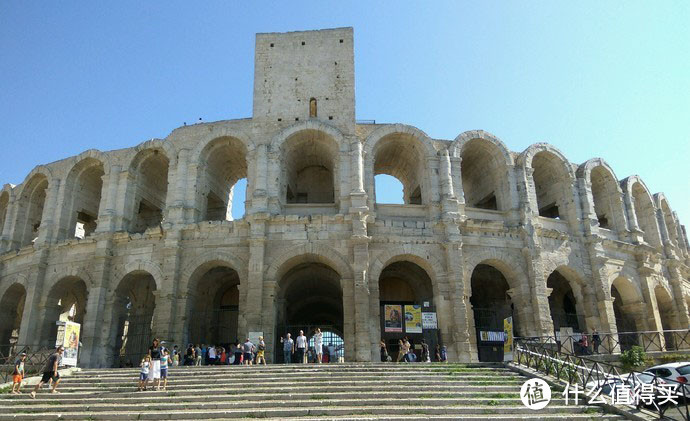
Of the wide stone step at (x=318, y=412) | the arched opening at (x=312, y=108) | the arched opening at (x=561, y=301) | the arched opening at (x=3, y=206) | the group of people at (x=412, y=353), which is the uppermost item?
the arched opening at (x=312, y=108)

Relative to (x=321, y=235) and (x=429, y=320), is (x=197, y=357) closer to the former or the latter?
(x=321, y=235)

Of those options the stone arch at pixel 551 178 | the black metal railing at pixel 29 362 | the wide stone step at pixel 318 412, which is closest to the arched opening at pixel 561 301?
the stone arch at pixel 551 178

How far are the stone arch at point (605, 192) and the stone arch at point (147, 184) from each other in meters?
19.5

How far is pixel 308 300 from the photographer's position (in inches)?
1093

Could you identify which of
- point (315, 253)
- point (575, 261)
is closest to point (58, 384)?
point (315, 253)

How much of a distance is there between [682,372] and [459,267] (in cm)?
838

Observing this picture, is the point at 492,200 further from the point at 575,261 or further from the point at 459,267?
the point at 459,267

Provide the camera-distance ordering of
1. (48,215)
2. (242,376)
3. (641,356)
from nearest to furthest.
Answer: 1. (242,376)
2. (641,356)
3. (48,215)

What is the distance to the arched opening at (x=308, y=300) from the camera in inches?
832

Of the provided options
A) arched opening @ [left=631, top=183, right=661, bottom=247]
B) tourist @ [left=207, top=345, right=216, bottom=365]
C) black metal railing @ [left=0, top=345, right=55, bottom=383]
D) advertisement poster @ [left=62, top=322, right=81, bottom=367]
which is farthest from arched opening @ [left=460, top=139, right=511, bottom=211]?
black metal railing @ [left=0, top=345, right=55, bottom=383]

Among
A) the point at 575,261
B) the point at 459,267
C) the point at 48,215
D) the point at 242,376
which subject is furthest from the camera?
the point at 48,215

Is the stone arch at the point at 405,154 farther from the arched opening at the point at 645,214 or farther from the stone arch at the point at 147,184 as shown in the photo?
the arched opening at the point at 645,214

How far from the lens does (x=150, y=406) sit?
448 inches

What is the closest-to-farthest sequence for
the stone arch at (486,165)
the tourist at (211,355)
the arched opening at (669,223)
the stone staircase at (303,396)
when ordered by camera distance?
1. the stone staircase at (303,396)
2. the tourist at (211,355)
3. the stone arch at (486,165)
4. the arched opening at (669,223)
